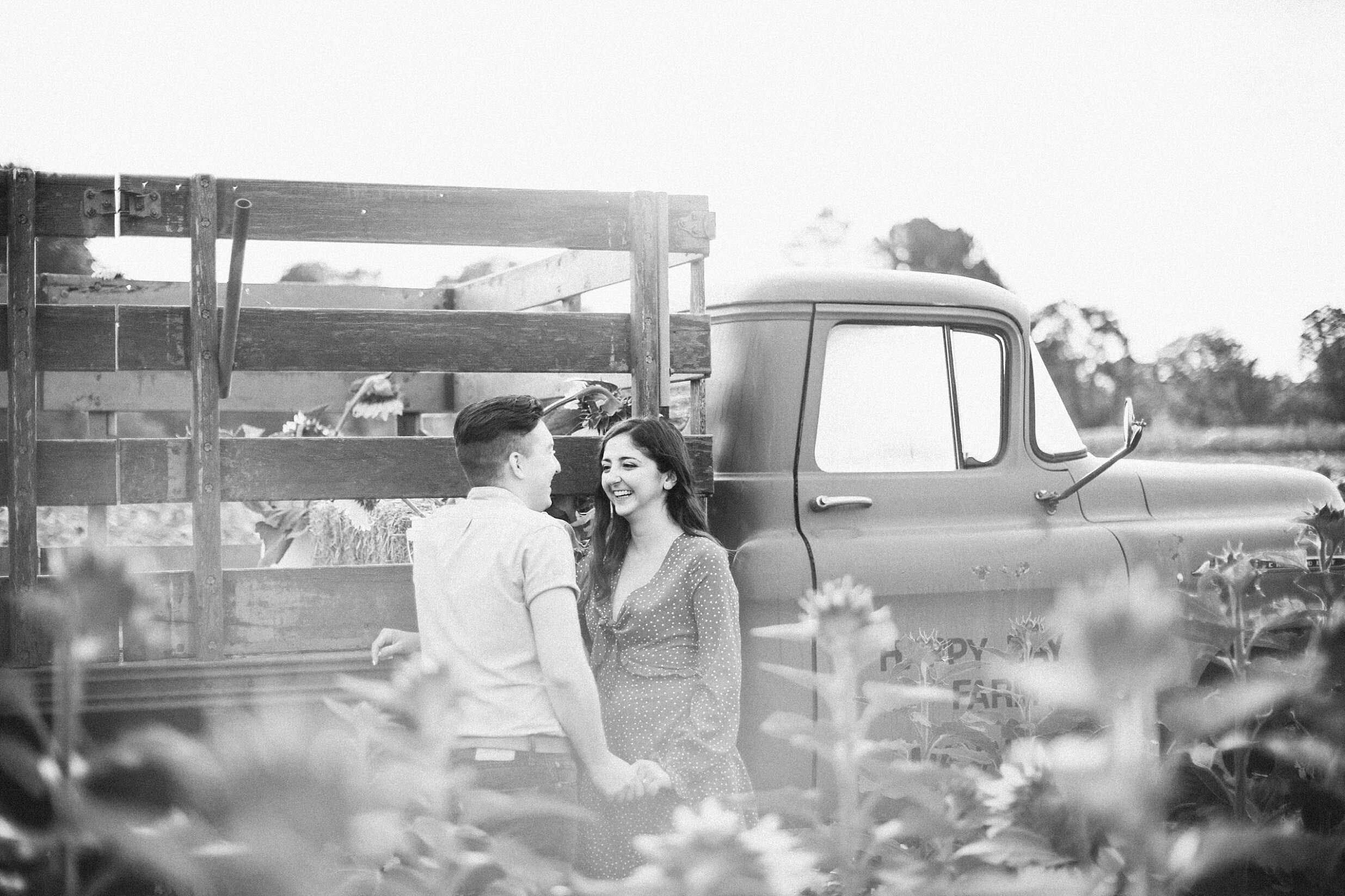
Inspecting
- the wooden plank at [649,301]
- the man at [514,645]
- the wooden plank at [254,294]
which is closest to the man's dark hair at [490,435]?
the man at [514,645]

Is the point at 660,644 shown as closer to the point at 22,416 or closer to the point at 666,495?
the point at 666,495

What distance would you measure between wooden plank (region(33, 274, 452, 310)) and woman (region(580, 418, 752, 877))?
4.38ft

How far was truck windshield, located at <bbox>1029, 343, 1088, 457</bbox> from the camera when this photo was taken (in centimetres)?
425

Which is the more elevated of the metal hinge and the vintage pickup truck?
the metal hinge

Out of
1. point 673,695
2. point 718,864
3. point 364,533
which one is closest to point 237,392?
point 364,533

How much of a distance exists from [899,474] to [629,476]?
1155 millimetres

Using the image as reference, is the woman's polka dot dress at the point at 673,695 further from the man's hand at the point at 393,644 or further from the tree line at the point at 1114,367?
the tree line at the point at 1114,367

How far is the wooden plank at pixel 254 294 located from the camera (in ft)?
16.7

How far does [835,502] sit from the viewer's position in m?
3.72

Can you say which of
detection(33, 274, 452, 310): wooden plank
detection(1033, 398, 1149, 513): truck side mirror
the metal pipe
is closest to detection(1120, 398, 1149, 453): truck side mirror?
detection(1033, 398, 1149, 513): truck side mirror

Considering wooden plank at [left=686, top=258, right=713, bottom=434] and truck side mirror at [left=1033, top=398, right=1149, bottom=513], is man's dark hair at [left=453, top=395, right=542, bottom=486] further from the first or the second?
truck side mirror at [left=1033, top=398, right=1149, bottom=513]

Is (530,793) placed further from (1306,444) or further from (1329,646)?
(1306,444)

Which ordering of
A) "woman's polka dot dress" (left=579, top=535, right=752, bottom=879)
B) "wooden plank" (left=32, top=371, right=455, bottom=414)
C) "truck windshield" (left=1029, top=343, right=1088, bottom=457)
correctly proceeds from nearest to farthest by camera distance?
"woman's polka dot dress" (left=579, top=535, right=752, bottom=879)
"truck windshield" (left=1029, top=343, right=1088, bottom=457)
"wooden plank" (left=32, top=371, right=455, bottom=414)

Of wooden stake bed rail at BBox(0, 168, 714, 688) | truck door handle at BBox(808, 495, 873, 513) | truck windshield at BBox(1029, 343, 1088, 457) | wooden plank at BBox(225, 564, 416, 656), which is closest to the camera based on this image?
wooden stake bed rail at BBox(0, 168, 714, 688)
